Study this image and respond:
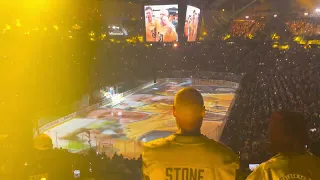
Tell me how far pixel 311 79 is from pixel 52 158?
15.1m

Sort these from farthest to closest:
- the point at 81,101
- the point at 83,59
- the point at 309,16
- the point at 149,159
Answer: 1. the point at 309,16
2. the point at 83,59
3. the point at 81,101
4. the point at 149,159

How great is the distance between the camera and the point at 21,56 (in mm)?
6875

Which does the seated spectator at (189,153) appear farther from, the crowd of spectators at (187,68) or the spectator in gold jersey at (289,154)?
the crowd of spectators at (187,68)

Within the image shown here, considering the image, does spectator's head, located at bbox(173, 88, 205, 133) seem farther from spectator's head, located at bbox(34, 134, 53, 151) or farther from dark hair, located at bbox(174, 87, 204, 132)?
spectator's head, located at bbox(34, 134, 53, 151)

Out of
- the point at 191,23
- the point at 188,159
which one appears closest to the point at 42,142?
the point at 188,159

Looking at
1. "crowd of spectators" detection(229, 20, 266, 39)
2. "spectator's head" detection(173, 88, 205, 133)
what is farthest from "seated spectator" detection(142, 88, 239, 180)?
"crowd of spectators" detection(229, 20, 266, 39)

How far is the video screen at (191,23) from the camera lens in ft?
104

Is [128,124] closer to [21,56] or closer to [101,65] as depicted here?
[21,56]

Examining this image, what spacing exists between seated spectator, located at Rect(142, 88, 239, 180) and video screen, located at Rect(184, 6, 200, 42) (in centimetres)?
2994

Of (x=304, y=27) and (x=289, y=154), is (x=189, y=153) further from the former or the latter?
(x=304, y=27)

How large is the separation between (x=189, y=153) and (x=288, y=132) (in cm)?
59

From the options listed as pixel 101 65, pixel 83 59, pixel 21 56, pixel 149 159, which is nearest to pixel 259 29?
pixel 101 65

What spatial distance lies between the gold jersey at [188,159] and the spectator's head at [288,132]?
0.28m

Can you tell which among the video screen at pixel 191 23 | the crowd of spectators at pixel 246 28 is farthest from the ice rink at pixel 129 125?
the crowd of spectators at pixel 246 28
